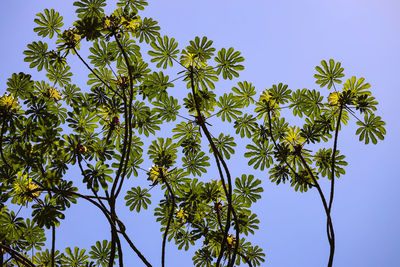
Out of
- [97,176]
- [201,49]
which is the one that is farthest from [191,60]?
[97,176]

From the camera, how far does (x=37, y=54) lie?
4.70m

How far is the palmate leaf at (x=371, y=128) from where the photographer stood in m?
4.64

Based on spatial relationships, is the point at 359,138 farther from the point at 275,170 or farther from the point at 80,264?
the point at 80,264

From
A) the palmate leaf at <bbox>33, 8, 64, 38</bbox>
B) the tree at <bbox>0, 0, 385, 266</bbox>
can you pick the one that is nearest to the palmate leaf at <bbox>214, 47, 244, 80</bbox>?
the tree at <bbox>0, 0, 385, 266</bbox>

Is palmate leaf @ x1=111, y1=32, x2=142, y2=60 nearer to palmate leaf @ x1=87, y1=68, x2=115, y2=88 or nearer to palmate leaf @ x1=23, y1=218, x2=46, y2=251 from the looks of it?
palmate leaf @ x1=87, y1=68, x2=115, y2=88

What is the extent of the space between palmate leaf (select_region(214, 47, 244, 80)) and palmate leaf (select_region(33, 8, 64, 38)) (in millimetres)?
2336

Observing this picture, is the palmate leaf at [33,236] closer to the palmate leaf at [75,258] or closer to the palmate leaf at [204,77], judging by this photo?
the palmate leaf at [75,258]

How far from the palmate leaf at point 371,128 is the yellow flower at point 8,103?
4.68 m

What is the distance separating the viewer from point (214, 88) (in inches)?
177

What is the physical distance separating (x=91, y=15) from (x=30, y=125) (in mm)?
1653

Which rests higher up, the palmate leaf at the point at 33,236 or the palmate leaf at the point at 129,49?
the palmate leaf at the point at 129,49

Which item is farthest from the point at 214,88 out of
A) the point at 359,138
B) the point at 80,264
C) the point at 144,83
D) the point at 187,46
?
the point at 80,264

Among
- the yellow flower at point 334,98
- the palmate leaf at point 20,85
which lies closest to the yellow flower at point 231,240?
the yellow flower at point 334,98

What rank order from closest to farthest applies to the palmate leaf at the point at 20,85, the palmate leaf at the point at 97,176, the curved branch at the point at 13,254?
1. the curved branch at the point at 13,254
2. the palmate leaf at the point at 97,176
3. the palmate leaf at the point at 20,85
